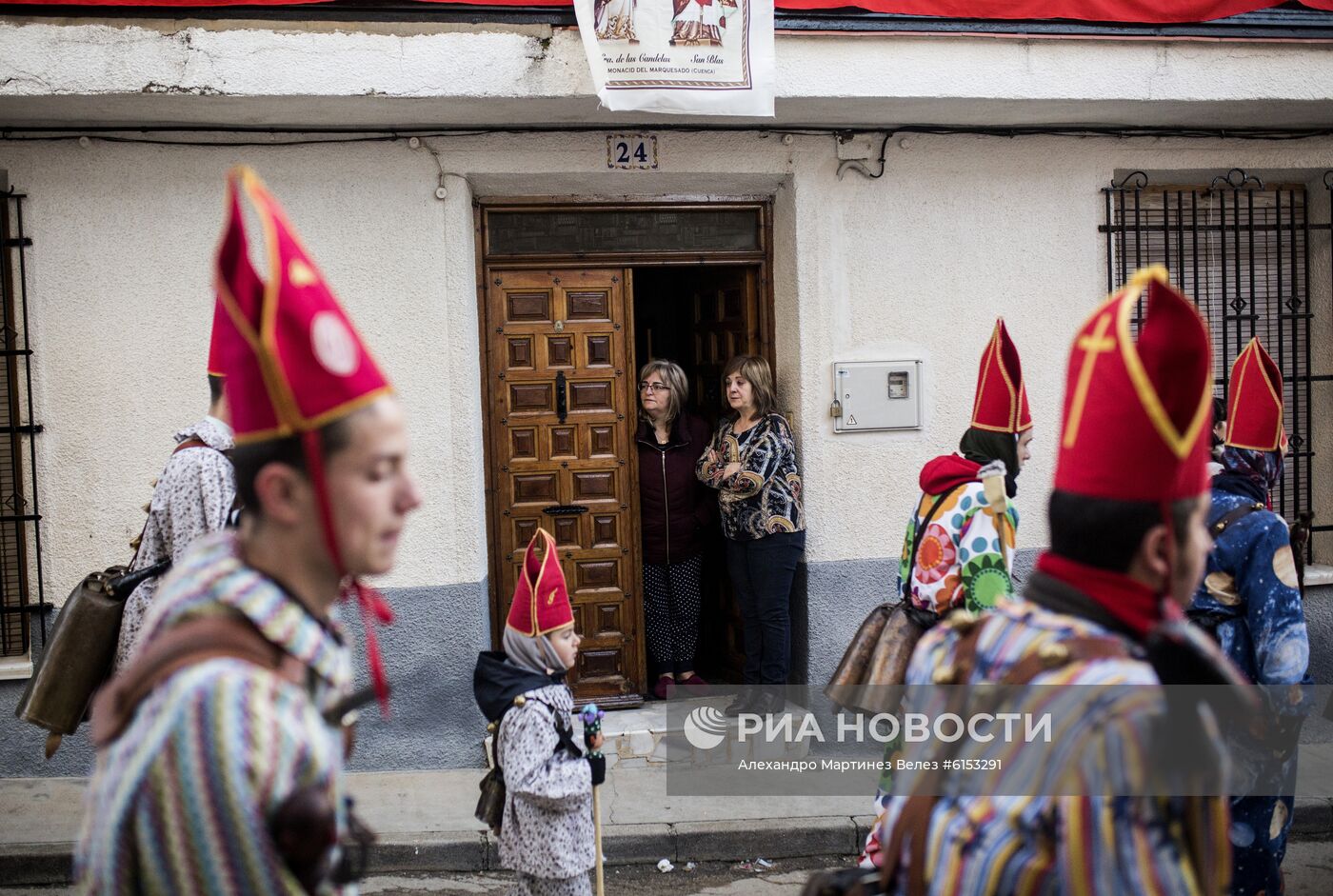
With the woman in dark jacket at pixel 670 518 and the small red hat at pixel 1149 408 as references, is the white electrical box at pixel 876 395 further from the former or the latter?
the small red hat at pixel 1149 408

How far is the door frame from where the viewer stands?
7445 millimetres

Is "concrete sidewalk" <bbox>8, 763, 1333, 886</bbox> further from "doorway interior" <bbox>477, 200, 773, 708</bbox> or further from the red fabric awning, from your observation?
the red fabric awning

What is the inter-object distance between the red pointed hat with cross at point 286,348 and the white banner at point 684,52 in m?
4.74

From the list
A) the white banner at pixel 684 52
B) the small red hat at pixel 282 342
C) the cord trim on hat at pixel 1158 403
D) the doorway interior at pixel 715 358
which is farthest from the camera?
the doorway interior at pixel 715 358

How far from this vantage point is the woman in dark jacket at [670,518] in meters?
7.70

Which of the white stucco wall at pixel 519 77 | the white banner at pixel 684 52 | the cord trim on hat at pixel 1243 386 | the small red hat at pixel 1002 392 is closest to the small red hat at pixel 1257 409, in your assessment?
the cord trim on hat at pixel 1243 386

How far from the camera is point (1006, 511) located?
4332 mm

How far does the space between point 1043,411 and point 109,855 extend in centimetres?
677

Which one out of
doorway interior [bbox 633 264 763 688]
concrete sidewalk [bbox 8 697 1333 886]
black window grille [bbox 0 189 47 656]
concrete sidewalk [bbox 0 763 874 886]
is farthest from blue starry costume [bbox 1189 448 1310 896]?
black window grille [bbox 0 189 47 656]

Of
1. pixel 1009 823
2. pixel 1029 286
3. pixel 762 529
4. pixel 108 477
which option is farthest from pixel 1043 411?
pixel 1009 823

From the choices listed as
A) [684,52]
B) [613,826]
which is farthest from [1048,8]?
[613,826]

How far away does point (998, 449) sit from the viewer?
4.68 meters

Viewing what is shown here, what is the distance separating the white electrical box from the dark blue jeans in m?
0.76

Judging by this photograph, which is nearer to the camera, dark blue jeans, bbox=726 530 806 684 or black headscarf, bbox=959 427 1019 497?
black headscarf, bbox=959 427 1019 497
